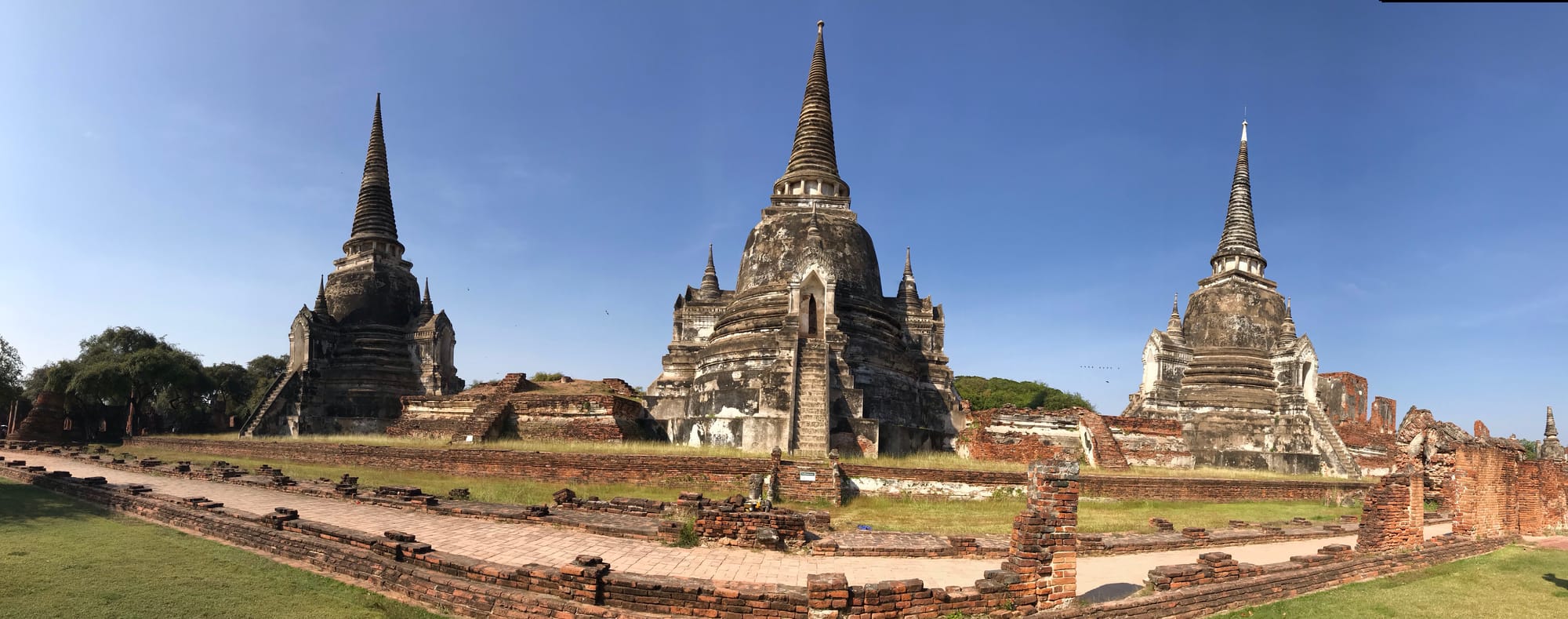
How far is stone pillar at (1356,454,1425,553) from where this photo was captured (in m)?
11.3

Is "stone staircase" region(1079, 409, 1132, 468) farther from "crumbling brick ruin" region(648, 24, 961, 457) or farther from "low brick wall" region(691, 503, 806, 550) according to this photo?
"low brick wall" region(691, 503, 806, 550)

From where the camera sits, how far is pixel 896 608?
7309 mm

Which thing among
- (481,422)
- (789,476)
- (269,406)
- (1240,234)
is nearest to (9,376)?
(269,406)

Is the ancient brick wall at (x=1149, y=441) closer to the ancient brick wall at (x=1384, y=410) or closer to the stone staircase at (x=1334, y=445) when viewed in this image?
the stone staircase at (x=1334, y=445)

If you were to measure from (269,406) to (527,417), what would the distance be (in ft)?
43.5

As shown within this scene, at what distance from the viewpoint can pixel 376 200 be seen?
34969mm

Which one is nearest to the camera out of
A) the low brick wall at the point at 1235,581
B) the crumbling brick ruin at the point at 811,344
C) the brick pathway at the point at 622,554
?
the low brick wall at the point at 1235,581

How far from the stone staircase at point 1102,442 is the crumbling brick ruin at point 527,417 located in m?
11.9

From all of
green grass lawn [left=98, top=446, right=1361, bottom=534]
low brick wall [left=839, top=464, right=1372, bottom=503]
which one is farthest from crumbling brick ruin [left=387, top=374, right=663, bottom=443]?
low brick wall [left=839, top=464, right=1372, bottom=503]

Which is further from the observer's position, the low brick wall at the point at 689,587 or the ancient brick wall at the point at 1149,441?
the ancient brick wall at the point at 1149,441

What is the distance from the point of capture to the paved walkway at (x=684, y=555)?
29.7ft

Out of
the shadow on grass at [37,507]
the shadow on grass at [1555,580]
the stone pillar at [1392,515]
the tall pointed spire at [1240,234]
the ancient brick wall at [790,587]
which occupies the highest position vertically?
the tall pointed spire at [1240,234]

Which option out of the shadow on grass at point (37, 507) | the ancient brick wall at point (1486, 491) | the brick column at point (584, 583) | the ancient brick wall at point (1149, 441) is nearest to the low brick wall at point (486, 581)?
the brick column at point (584, 583)

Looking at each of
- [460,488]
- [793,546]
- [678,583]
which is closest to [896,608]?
[678,583]
